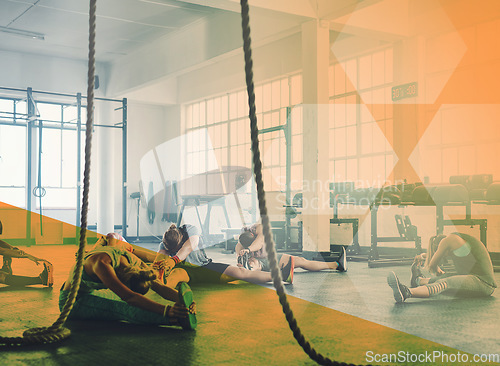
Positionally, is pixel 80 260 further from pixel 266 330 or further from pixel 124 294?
pixel 266 330

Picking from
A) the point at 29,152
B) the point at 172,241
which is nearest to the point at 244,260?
the point at 172,241

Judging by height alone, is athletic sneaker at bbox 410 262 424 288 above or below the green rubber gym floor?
above

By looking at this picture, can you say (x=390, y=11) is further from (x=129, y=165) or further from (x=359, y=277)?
(x=129, y=165)

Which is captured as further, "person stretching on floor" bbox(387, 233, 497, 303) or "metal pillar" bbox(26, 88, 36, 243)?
"metal pillar" bbox(26, 88, 36, 243)

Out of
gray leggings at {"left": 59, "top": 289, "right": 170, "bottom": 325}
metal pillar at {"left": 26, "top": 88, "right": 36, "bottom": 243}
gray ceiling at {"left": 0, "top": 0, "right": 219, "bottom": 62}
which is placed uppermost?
gray ceiling at {"left": 0, "top": 0, "right": 219, "bottom": 62}

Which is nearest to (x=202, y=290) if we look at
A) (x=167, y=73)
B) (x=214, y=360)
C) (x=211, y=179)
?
(x=214, y=360)

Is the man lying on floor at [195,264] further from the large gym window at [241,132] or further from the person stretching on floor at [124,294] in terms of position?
the large gym window at [241,132]

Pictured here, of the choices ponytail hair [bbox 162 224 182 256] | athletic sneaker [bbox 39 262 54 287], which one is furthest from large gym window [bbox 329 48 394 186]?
athletic sneaker [bbox 39 262 54 287]

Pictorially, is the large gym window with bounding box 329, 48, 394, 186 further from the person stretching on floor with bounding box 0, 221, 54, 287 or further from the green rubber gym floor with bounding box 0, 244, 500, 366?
the person stretching on floor with bounding box 0, 221, 54, 287

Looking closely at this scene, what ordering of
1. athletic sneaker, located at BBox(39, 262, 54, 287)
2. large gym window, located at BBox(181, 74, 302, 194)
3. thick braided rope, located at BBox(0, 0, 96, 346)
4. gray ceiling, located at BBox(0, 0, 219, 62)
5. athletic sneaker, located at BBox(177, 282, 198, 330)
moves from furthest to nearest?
large gym window, located at BBox(181, 74, 302, 194), gray ceiling, located at BBox(0, 0, 219, 62), athletic sneaker, located at BBox(39, 262, 54, 287), athletic sneaker, located at BBox(177, 282, 198, 330), thick braided rope, located at BBox(0, 0, 96, 346)

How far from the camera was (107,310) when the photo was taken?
9.17 feet

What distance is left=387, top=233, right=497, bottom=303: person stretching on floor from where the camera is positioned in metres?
3.44

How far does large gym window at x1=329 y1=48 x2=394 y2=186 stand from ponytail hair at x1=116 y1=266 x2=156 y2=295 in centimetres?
527

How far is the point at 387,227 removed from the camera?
24.6ft
